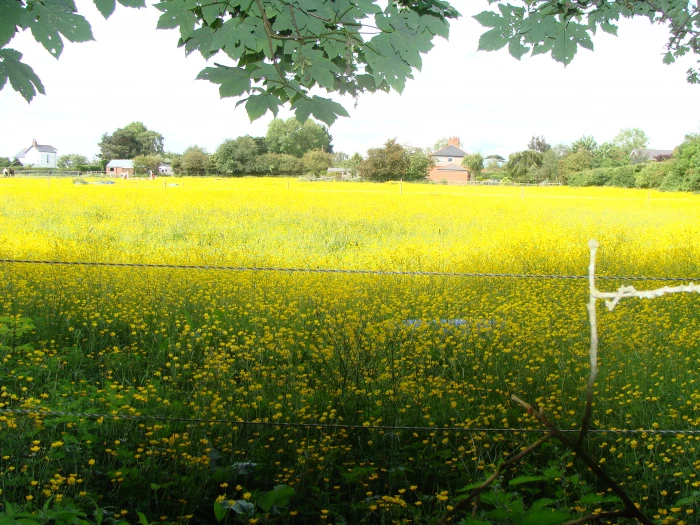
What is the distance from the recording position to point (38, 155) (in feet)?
319

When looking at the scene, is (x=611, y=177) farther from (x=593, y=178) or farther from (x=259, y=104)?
(x=259, y=104)

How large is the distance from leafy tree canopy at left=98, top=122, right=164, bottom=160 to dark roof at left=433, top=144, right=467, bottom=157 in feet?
137

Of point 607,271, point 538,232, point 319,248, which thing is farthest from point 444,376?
point 538,232

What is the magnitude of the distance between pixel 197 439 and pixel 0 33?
2199 mm

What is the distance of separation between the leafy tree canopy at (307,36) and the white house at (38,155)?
105159 millimetres

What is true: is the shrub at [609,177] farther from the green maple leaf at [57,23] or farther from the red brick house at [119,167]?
the red brick house at [119,167]

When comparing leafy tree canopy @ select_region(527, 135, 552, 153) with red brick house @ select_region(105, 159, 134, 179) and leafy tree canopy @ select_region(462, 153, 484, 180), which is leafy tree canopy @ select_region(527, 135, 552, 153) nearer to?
leafy tree canopy @ select_region(462, 153, 484, 180)

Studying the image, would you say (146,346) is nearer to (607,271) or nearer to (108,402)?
(108,402)

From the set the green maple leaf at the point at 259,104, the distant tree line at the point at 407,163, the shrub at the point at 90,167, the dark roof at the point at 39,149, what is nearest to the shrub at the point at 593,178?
the distant tree line at the point at 407,163

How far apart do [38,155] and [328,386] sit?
351 ft

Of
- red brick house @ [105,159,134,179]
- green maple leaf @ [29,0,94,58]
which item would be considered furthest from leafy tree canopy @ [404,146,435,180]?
green maple leaf @ [29,0,94,58]

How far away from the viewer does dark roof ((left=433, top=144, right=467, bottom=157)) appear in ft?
310

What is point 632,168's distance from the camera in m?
45.6

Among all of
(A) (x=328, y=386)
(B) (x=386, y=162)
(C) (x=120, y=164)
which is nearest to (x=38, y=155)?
(C) (x=120, y=164)
